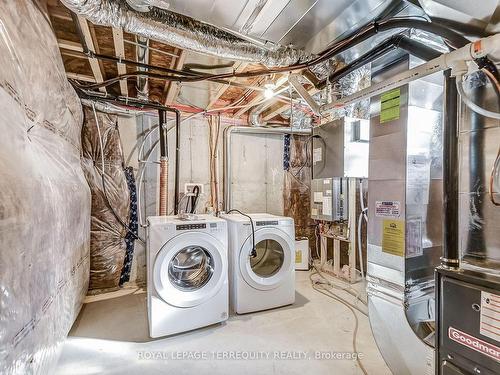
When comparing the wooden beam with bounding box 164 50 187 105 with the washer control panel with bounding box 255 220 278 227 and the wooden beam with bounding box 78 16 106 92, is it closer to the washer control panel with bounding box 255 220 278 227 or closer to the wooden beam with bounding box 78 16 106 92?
the wooden beam with bounding box 78 16 106 92

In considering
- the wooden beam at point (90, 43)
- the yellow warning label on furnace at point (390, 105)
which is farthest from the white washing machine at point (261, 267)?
the wooden beam at point (90, 43)

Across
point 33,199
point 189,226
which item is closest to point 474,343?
point 189,226

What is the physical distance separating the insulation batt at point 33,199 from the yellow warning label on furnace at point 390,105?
5.98ft

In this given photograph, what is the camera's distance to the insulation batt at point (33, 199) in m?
Answer: 1.00

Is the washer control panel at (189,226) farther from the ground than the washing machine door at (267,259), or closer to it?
farther from the ground

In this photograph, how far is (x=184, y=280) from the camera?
2414 mm

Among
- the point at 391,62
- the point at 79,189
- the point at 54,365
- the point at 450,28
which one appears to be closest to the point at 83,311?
the point at 54,365

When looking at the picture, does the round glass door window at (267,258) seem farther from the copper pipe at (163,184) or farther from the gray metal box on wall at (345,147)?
the copper pipe at (163,184)

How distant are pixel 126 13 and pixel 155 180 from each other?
86.4 inches

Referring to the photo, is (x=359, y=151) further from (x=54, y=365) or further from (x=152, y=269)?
(x=54, y=365)

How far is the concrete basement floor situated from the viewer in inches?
68.5

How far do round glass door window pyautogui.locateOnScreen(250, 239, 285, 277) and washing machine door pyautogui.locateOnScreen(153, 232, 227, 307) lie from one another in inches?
21.8

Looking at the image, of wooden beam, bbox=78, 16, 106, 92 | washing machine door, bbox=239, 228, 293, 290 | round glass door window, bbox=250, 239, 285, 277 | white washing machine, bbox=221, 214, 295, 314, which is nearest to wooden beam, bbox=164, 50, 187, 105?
wooden beam, bbox=78, 16, 106, 92

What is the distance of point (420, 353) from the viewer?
1.32m
